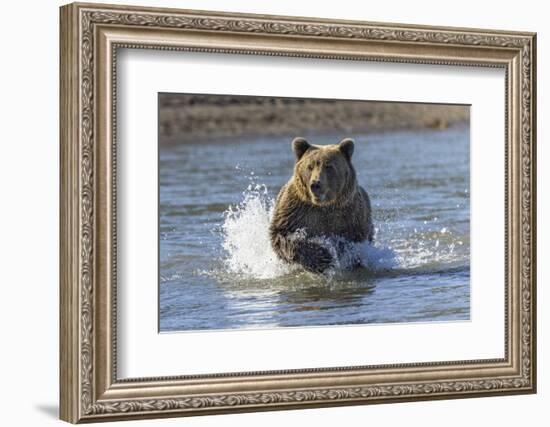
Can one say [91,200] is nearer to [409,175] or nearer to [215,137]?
[215,137]

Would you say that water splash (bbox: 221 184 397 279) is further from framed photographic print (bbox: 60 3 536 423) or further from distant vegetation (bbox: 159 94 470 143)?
distant vegetation (bbox: 159 94 470 143)

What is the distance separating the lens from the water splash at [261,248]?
272 inches

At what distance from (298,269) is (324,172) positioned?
59 cm

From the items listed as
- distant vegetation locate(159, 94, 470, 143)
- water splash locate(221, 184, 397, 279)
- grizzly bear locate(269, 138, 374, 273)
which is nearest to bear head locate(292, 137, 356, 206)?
grizzly bear locate(269, 138, 374, 273)

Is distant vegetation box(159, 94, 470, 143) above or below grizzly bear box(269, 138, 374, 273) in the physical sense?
above

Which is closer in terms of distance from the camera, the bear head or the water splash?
the water splash

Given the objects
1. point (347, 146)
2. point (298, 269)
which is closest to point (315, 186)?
point (347, 146)

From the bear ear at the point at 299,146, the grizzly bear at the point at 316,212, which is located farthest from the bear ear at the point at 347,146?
the bear ear at the point at 299,146

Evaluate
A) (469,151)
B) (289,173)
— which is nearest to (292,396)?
(289,173)

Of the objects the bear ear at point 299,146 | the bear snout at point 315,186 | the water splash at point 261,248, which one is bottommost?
the water splash at point 261,248

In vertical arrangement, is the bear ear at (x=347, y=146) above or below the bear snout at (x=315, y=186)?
above

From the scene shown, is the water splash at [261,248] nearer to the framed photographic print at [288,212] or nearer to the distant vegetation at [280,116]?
the framed photographic print at [288,212]

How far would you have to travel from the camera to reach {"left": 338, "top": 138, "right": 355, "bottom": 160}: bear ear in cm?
723

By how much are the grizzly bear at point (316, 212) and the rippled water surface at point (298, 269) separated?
55 mm
